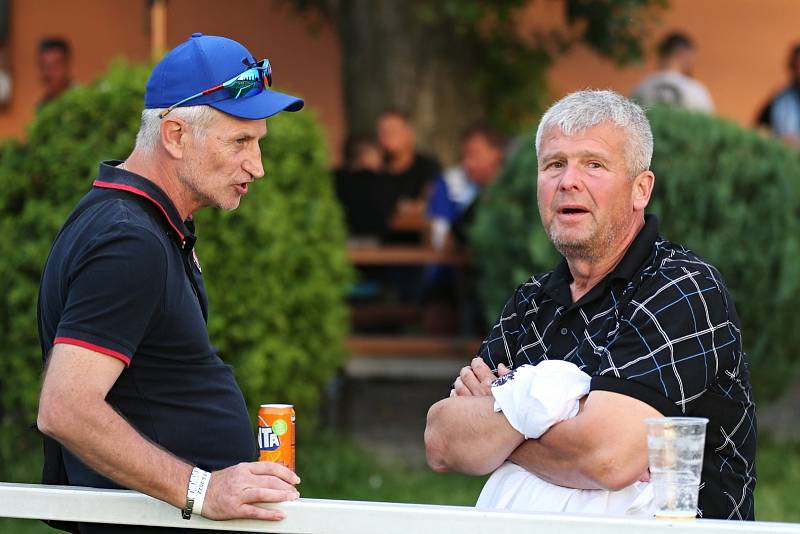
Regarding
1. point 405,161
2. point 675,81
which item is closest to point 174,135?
point 405,161

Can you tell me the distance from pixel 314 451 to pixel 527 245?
172 cm

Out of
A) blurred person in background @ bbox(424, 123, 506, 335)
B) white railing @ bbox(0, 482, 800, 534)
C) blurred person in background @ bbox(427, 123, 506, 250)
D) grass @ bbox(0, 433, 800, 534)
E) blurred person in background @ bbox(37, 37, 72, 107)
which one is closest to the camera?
white railing @ bbox(0, 482, 800, 534)

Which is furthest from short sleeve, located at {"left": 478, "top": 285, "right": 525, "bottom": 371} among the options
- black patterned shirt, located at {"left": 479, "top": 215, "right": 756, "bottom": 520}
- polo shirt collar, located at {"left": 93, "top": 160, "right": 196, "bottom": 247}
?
polo shirt collar, located at {"left": 93, "top": 160, "right": 196, "bottom": 247}

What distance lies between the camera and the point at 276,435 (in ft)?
10.4

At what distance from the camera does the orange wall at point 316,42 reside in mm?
12867

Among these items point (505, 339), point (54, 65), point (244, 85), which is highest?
point (54, 65)

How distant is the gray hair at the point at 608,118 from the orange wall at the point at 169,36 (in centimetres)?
981

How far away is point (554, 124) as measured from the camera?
345 cm

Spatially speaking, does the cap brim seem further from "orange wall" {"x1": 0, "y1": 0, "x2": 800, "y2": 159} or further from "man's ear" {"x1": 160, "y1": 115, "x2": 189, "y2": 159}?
"orange wall" {"x1": 0, "y1": 0, "x2": 800, "y2": 159}

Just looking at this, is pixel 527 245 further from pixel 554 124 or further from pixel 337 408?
pixel 554 124

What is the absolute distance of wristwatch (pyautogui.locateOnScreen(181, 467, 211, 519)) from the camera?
9.43 feet

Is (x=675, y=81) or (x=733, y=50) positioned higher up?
(x=733, y=50)

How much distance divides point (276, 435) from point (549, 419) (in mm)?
653

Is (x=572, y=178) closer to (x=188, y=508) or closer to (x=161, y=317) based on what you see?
(x=161, y=317)
